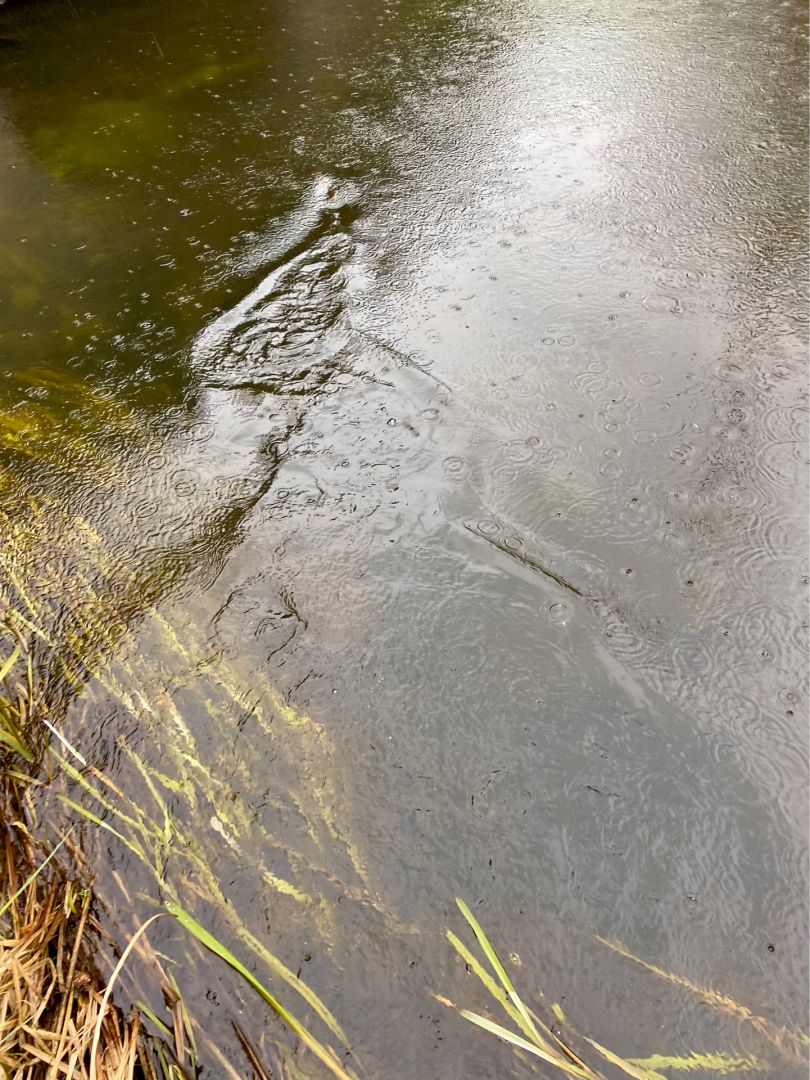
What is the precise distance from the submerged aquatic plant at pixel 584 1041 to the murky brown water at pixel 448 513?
3 centimetres

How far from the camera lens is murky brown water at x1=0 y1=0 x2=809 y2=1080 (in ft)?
4.67

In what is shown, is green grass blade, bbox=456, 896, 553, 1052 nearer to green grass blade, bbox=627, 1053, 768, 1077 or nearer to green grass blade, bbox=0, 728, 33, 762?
green grass blade, bbox=627, 1053, 768, 1077

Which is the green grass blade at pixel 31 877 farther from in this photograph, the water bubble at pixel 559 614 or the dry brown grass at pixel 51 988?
the water bubble at pixel 559 614

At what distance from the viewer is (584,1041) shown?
125 cm

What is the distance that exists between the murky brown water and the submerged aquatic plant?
30mm

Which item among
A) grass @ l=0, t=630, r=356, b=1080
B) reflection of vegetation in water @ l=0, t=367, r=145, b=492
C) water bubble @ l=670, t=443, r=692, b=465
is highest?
reflection of vegetation in water @ l=0, t=367, r=145, b=492

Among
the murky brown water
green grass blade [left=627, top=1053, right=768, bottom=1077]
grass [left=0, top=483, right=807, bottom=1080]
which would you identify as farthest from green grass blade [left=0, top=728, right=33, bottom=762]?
green grass blade [left=627, top=1053, right=768, bottom=1077]

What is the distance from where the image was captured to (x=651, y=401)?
226 cm

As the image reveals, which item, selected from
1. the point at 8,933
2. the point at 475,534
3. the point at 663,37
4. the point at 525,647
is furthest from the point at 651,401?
the point at 663,37

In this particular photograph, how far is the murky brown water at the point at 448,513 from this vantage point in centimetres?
142

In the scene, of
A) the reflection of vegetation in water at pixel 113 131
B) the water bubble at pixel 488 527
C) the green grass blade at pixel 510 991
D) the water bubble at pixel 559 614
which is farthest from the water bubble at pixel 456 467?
the reflection of vegetation in water at pixel 113 131

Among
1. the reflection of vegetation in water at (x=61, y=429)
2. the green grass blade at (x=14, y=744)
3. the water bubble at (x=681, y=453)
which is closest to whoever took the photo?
the green grass blade at (x=14, y=744)

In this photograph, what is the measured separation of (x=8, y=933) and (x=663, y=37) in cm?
518

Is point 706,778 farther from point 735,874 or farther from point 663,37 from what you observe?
point 663,37
